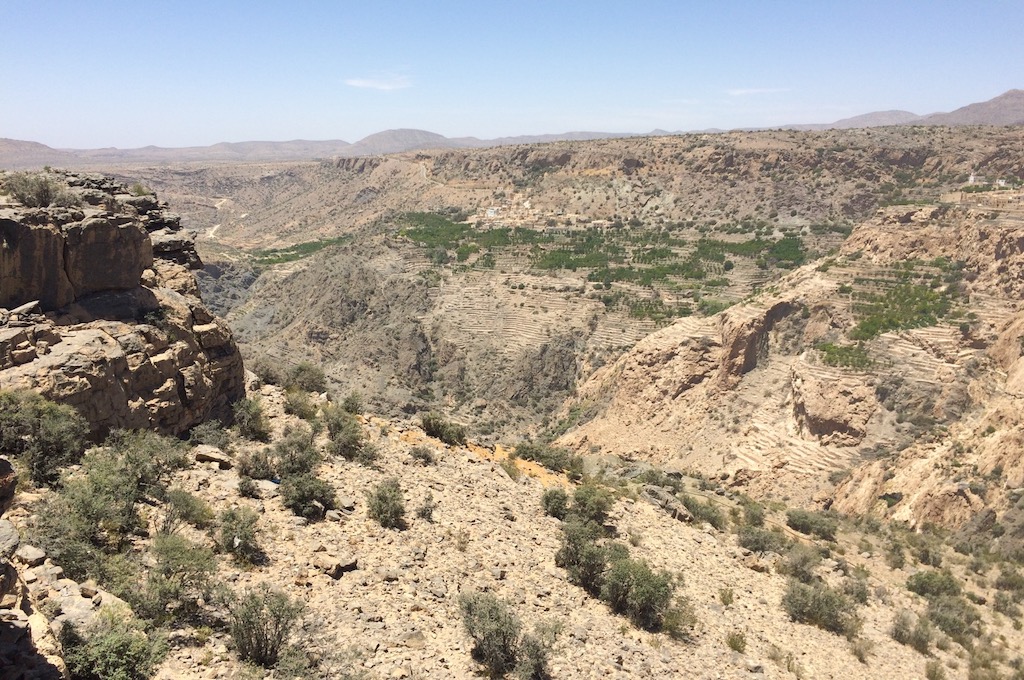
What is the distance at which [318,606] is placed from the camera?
Answer: 8023 mm

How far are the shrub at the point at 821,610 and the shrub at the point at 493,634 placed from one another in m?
5.87

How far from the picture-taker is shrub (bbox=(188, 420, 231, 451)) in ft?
39.1

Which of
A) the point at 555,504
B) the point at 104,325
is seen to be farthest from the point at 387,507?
the point at 104,325

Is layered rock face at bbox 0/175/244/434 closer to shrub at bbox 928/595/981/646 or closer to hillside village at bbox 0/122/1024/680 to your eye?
hillside village at bbox 0/122/1024/680

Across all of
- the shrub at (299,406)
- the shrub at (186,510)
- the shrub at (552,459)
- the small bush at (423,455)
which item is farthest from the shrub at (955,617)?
the shrub at (299,406)

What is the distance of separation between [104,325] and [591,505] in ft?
34.3

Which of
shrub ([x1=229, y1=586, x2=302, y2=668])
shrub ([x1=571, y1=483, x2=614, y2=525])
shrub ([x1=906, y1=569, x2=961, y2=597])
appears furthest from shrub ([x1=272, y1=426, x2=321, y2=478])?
shrub ([x1=906, y1=569, x2=961, y2=597])

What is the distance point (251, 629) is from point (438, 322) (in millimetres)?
37718

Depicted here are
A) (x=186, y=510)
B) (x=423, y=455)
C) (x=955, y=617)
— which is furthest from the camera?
(x=423, y=455)

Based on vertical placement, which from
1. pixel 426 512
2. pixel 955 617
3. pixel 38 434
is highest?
pixel 38 434

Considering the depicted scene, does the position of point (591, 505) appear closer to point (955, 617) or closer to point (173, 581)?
point (955, 617)

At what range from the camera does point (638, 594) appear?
973 cm

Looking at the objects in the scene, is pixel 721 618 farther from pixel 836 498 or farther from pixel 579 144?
pixel 579 144

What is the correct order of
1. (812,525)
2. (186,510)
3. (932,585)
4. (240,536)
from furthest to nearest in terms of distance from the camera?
1. (812,525)
2. (932,585)
3. (186,510)
4. (240,536)
